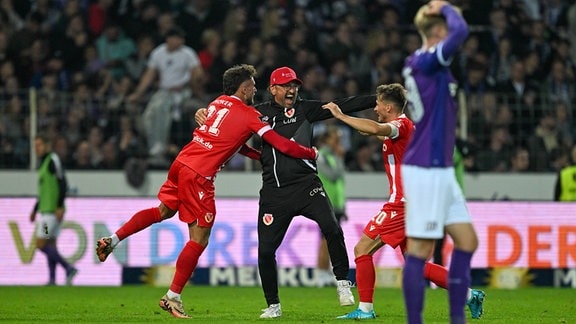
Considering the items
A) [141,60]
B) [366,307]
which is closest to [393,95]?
[366,307]

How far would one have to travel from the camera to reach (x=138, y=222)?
40.0ft

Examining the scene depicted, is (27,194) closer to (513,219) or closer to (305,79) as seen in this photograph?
(305,79)

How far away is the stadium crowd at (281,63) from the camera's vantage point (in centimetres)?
1989

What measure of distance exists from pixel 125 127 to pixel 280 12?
4.55 meters

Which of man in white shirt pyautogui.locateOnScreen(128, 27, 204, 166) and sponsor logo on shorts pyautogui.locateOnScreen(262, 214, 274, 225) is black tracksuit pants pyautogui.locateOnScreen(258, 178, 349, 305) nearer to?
sponsor logo on shorts pyautogui.locateOnScreen(262, 214, 274, 225)

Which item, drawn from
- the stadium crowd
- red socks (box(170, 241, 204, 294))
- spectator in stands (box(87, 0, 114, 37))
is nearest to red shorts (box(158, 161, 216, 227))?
red socks (box(170, 241, 204, 294))

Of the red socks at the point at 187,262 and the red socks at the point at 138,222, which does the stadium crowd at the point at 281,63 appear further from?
the red socks at the point at 187,262

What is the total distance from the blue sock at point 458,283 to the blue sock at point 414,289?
0.92 feet

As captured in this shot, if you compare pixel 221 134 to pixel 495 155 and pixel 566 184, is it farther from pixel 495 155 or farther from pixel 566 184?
pixel 495 155

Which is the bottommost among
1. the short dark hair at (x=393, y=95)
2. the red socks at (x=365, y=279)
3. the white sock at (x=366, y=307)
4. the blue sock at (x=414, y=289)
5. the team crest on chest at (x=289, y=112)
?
the white sock at (x=366, y=307)

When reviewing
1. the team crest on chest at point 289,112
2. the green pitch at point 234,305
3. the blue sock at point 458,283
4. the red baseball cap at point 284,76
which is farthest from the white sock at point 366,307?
the blue sock at point 458,283

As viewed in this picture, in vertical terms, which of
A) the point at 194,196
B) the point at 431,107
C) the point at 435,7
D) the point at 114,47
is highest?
the point at 114,47

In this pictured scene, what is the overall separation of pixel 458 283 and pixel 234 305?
569cm

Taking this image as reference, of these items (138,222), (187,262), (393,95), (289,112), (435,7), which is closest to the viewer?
(435,7)
